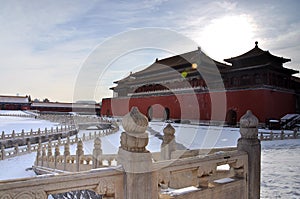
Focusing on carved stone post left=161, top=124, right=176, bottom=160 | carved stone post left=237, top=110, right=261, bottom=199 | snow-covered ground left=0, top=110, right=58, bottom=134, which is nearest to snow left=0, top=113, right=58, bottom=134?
snow-covered ground left=0, top=110, right=58, bottom=134

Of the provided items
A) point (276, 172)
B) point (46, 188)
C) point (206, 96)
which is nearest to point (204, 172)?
point (46, 188)

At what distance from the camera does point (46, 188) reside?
2.07 m

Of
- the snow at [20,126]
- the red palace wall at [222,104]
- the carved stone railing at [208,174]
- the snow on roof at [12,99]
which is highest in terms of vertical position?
the snow on roof at [12,99]

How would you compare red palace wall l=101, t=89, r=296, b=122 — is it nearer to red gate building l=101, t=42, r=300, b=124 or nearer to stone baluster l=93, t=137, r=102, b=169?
red gate building l=101, t=42, r=300, b=124

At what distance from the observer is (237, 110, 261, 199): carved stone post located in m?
4.18

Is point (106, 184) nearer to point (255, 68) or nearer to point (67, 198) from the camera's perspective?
point (67, 198)

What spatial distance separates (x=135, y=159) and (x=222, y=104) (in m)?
22.5

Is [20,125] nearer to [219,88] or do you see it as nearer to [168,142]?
[219,88]

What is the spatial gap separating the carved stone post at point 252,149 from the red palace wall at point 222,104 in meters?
18.3

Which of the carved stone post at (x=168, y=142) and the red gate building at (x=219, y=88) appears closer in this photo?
the carved stone post at (x=168, y=142)

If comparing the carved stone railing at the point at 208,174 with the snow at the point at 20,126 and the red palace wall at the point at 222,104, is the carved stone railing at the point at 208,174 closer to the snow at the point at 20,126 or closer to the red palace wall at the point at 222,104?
the red palace wall at the point at 222,104

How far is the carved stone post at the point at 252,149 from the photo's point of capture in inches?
165

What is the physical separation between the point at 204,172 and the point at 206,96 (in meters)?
22.4

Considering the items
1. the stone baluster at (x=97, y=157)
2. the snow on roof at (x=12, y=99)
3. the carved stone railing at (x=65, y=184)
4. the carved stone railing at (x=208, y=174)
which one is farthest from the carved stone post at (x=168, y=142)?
the snow on roof at (x=12, y=99)
